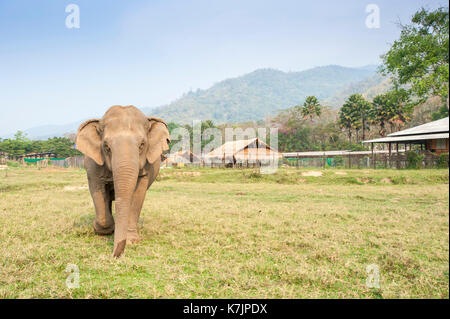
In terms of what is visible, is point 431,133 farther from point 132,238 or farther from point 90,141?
point 90,141

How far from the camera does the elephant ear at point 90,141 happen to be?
19.0ft

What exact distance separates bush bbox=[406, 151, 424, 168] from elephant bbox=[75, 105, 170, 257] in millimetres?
23087

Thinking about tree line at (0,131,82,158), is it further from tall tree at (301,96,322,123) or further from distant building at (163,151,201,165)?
tall tree at (301,96,322,123)

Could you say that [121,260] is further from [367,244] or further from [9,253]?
[367,244]

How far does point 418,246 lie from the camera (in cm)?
556

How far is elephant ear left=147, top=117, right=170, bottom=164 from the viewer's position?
6.07 meters

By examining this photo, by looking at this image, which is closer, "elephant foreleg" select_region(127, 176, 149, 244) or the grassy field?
the grassy field

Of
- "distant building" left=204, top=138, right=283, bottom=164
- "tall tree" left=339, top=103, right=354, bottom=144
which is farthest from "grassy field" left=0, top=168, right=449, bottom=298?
"tall tree" left=339, top=103, right=354, bottom=144

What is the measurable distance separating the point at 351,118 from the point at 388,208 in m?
50.9

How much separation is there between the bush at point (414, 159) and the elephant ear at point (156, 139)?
22.9 meters

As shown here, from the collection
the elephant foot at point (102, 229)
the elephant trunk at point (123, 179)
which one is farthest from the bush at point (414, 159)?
the elephant trunk at point (123, 179)

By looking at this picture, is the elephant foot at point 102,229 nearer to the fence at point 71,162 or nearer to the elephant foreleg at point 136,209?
the elephant foreleg at point 136,209
